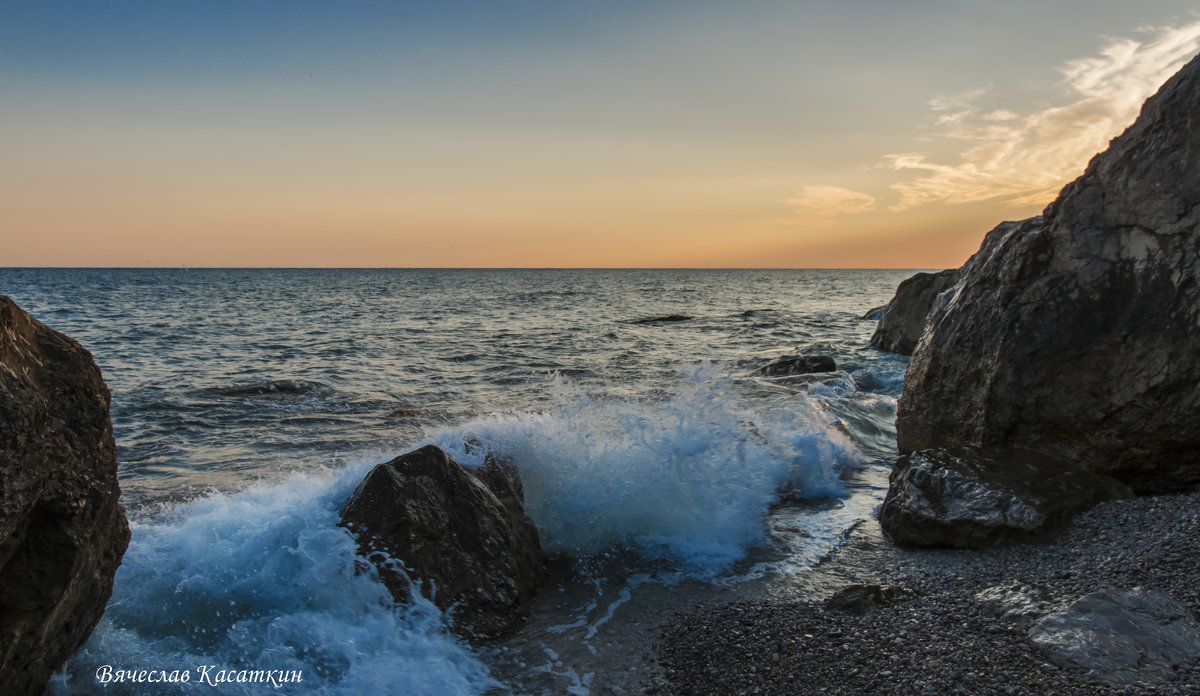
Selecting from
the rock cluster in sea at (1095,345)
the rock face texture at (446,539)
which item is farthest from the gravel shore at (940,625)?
the rock face texture at (446,539)

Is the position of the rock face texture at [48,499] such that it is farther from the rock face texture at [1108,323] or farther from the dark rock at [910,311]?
the dark rock at [910,311]

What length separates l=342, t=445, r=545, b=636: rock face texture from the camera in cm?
476

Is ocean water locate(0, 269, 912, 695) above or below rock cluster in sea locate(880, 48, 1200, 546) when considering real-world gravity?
below

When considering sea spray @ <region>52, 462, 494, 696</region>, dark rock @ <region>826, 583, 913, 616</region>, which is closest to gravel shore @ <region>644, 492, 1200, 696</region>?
dark rock @ <region>826, 583, 913, 616</region>

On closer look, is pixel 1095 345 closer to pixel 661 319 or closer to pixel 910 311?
pixel 910 311

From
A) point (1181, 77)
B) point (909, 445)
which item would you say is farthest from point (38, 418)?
point (1181, 77)

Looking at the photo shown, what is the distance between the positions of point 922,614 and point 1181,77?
16.9ft

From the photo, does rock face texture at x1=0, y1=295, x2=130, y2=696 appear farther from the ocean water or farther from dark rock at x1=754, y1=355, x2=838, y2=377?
dark rock at x1=754, y1=355, x2=838, y2=377

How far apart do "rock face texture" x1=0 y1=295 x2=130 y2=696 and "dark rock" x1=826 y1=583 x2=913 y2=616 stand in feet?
14.6

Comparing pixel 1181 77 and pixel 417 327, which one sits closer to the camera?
pixel 1181 77

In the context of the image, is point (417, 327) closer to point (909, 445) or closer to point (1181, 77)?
point (909, 445)

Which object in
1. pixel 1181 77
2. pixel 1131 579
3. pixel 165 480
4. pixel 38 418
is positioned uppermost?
pixel 1181 77

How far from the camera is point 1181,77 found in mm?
5785

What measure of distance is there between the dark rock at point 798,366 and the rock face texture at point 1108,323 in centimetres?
824
